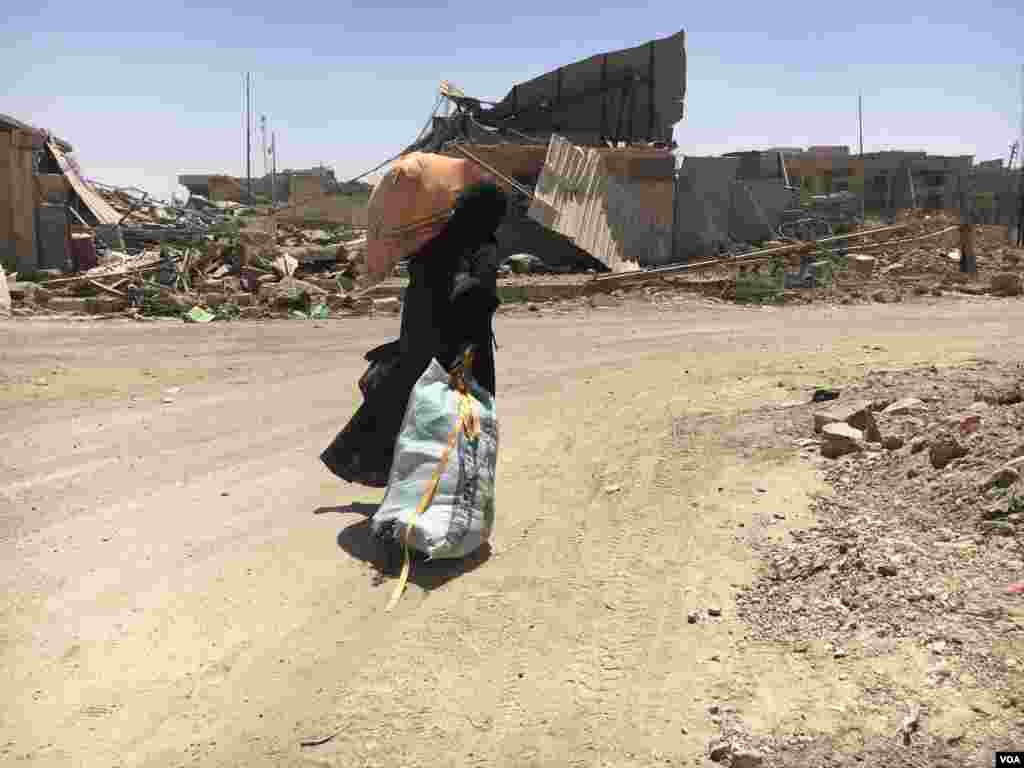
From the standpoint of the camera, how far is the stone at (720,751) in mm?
2379

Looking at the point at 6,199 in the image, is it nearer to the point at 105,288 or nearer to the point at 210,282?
the point at 105,288

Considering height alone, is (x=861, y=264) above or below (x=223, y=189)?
below

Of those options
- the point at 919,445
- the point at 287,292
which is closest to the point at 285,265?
the point at 287,292

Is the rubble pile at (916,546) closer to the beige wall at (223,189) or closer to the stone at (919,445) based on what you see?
the stone at (919,445)

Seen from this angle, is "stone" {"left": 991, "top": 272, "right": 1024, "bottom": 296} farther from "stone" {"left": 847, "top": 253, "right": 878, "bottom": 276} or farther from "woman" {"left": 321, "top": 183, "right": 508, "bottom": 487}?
"woman" {"left": 321, "top": 183, "right": 508, "bottom": 487}

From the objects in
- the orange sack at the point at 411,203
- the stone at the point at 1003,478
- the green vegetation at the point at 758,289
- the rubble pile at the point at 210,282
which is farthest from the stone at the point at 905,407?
the rubble pile at the point at 210,282

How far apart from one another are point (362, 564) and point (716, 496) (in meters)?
1.61

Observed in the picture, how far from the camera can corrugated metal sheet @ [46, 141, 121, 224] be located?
19.6 m

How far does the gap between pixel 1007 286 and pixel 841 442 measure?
10827 millimetres

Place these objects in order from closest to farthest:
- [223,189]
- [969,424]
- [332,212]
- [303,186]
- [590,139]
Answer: [969,424]
[590,139]
[332,212]
[303,186]
[223,189]

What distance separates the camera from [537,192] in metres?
14.9

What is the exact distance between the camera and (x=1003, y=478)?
3416 millimetres

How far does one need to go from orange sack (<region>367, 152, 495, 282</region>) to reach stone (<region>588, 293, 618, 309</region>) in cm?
957

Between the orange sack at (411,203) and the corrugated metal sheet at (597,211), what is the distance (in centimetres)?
1123
